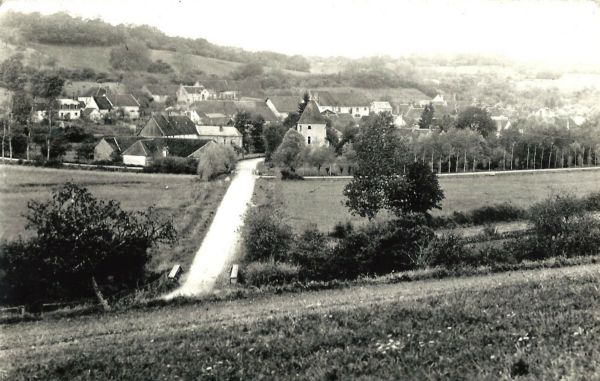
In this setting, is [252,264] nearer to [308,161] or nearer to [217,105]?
[308,161]

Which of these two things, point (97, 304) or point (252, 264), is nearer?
point (97, 304)

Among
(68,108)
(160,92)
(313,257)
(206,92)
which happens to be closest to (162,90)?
(160,92)

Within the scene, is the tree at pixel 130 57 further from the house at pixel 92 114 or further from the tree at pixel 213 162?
the tree at pixel 213 162

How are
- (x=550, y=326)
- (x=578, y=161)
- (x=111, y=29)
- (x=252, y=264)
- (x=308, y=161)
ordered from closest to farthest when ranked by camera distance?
(x=550, y=326) → (x=252, y=264) → (x=308, y=161) → (x=578, y=161) → (x=111, y=29)

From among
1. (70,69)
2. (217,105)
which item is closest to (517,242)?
(217,105)

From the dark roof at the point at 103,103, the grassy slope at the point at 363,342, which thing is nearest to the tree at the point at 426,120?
the dark roof at the point at 103,103

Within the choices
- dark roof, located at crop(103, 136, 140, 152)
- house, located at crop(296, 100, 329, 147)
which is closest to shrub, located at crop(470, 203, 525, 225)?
house, located at crop(296, 100, 329, 147)

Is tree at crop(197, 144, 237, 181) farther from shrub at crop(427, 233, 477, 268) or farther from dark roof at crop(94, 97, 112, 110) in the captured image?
dark roof at crop(94, 97, 112, 110)
